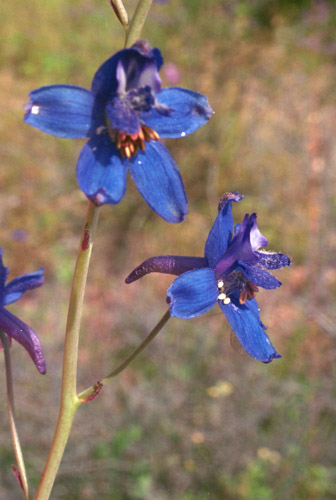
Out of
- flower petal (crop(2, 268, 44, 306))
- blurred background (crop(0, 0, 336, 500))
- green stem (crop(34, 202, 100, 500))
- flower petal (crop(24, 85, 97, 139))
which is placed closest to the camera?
flower petal (crop(24, 85, 97, 139))

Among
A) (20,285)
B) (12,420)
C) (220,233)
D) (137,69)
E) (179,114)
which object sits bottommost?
(12,420)

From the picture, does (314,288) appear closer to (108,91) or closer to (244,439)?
(244,439)

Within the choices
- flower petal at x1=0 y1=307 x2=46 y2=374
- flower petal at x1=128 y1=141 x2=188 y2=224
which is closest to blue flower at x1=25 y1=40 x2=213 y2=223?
flower petal at x1=128 y1=141 x2=188 y2=224

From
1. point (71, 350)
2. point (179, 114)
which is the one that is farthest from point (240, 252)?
point (71, 350)

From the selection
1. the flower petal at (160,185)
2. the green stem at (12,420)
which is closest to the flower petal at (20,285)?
the green stem at (12,420)

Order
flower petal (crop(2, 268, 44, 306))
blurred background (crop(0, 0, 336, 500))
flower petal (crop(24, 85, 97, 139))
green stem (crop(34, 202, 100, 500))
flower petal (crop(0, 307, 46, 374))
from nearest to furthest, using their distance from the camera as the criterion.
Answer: flower petal (crop(24, 85, 97, 139)) → green stem (crop(34, 202, 100, 500)) → flower petal (crop(0, 307, 46, 374)) → flower petal (crop(2, 268, 44, 306)) → blurred background (crop(0, 0, 336, 500))

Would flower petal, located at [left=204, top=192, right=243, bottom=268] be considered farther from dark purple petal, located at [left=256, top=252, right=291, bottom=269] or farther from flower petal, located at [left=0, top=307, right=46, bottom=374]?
flower petal, located at [left=0, top=307, right=46, bottom=374]

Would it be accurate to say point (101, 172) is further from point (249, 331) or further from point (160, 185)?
point (249, 331)

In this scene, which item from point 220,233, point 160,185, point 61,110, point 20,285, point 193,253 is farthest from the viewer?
point 193,253
